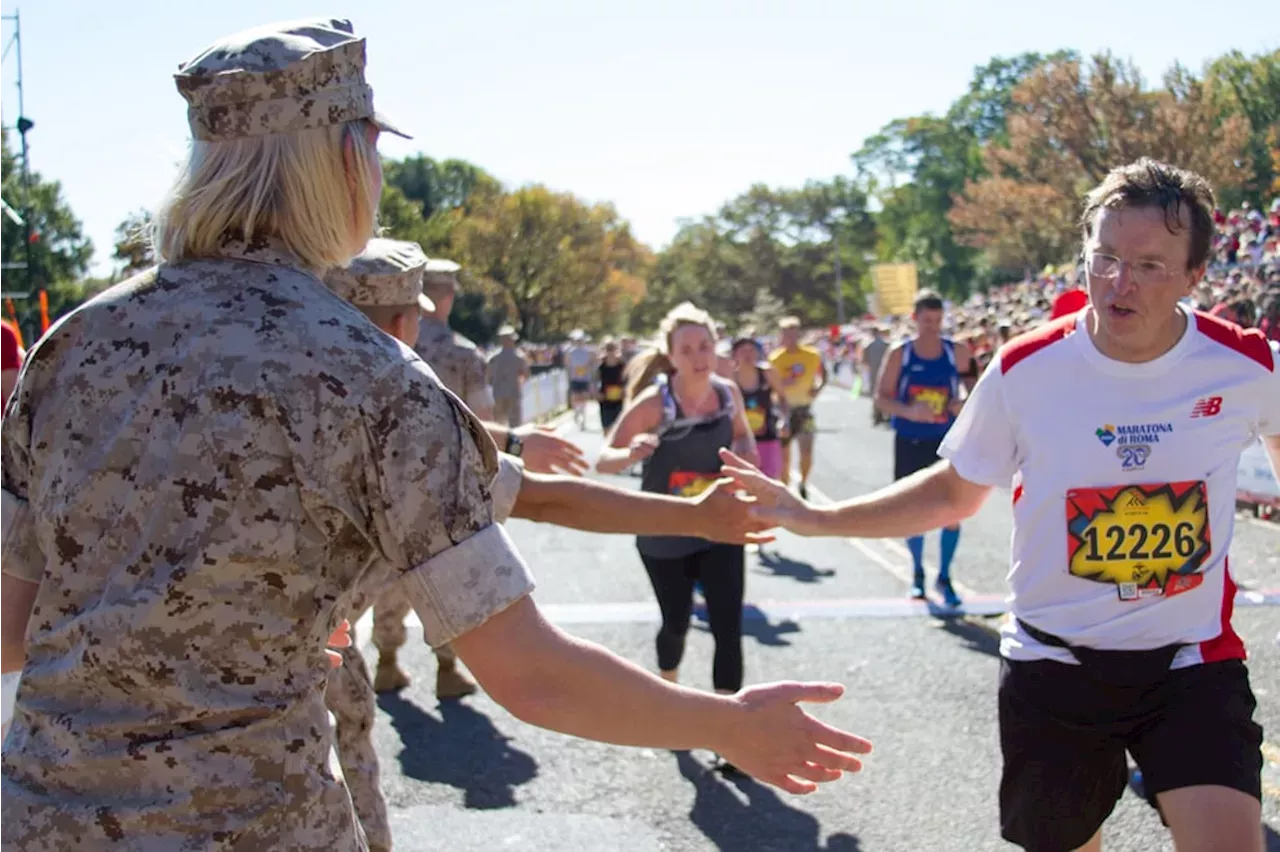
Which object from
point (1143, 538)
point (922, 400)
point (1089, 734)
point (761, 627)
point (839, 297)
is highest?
point (839, 297)

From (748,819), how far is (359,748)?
80.1 inches

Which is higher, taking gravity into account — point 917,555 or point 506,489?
point 506,489

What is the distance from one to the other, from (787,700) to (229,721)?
0.81 metres

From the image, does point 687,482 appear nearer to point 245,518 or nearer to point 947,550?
point 947,550

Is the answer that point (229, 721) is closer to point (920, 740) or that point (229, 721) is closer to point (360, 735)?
point (360, 735)

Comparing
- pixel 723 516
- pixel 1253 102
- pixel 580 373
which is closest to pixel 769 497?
pixel 723 516

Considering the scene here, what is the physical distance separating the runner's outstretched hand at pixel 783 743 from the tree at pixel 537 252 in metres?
57.8

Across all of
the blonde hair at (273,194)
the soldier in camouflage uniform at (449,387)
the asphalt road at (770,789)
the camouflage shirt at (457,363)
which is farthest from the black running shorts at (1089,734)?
the camouflage shirt at (457,363)

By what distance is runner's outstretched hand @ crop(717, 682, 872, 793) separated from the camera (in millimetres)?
1948

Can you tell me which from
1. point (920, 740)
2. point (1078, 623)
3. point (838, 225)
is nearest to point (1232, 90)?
point (920, 740)

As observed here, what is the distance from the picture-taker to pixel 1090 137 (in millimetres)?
38281

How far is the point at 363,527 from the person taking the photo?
178 cm

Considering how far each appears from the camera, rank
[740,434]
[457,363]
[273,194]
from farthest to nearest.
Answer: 1. [457,363]
2. [740,434]
3. [273,194]

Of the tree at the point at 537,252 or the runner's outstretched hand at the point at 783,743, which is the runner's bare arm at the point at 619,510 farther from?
the tree at the point at 537,252
